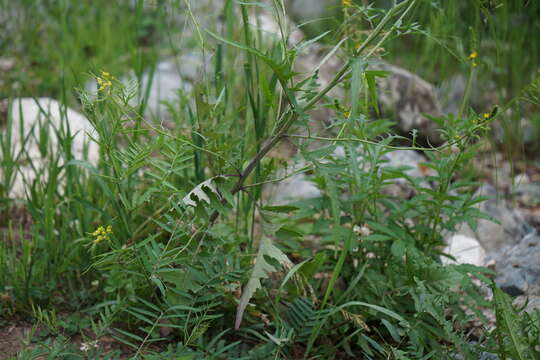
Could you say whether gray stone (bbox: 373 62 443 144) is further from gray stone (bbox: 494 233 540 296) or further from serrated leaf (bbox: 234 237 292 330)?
serrated leaf (bbox: 234 237 292 330)

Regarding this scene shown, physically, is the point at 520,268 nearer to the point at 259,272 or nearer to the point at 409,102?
the point at 259,272

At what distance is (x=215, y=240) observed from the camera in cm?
166

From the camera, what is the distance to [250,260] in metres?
1.80

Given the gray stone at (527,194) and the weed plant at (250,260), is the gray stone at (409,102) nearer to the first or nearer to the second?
the gray stone at (527,194)

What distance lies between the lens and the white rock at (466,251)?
2398 millimetres

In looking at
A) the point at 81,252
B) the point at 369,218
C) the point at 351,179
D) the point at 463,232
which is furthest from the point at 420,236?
the point at 81,252

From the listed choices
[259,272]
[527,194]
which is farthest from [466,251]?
[259,272]

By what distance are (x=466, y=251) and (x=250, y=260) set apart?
115 cm

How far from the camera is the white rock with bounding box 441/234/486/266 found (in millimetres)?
2398

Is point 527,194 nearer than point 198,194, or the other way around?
point 198,194

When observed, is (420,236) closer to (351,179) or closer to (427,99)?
(351,179)

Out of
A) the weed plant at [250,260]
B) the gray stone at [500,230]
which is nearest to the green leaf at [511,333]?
the weed plant at [250,260]

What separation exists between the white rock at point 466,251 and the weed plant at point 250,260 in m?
0.51

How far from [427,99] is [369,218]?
6.38 feet
